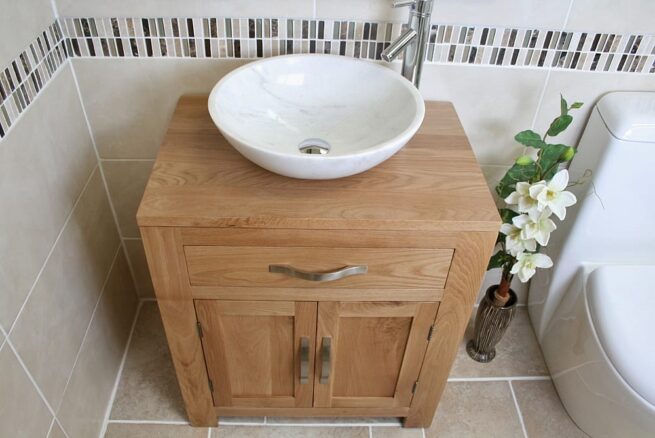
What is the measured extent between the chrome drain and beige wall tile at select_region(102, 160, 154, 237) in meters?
0.50

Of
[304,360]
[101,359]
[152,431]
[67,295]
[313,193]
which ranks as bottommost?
[152,431]

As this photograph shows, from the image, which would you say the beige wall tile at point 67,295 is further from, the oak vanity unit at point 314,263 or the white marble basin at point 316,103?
the white marble basin at point 316,103

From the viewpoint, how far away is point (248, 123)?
1.10 m

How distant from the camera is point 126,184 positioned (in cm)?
145

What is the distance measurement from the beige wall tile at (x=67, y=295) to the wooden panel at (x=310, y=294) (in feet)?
1.03

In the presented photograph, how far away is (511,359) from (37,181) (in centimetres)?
137

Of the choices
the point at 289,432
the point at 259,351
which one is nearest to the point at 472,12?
the point at 259,351

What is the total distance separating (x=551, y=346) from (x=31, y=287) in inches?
54.3

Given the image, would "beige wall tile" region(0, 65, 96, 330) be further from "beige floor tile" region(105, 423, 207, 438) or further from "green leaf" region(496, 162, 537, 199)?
"green leaf" region(496, 162, 537, 199)

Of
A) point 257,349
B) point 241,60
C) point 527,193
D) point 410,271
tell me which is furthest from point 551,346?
point 241,60

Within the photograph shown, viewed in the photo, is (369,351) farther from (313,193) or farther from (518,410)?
(518,410)

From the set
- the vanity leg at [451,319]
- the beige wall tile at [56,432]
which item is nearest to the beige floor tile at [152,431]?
the beige wall tile at [56,432]

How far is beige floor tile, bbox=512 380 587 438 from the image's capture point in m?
1.47

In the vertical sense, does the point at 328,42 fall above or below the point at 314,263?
above
